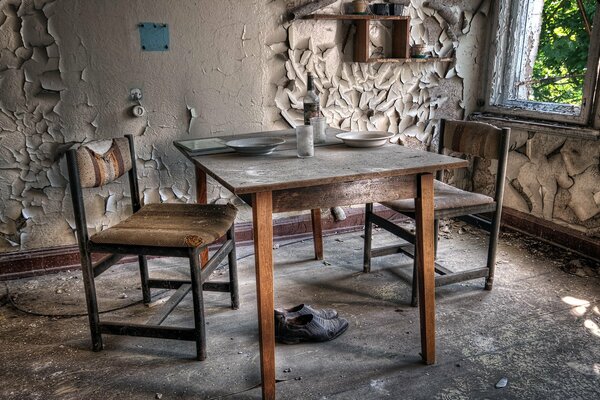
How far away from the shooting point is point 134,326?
187cm

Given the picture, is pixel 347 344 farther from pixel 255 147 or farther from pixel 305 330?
pixel 255 147

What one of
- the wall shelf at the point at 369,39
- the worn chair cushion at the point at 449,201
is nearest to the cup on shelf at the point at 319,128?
the worn chair cushion at the point at 449,201

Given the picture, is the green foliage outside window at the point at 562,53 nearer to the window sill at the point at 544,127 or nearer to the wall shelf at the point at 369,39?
the window sill at the point at 544,127

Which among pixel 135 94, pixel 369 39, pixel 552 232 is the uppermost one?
pixel 369 39

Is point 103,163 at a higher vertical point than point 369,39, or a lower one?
lower

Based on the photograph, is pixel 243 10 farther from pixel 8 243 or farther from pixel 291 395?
pixel 291 395

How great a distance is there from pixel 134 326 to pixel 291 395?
2.12 feet

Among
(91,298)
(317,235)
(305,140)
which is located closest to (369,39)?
(317,235)

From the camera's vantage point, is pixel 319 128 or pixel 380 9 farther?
pixel 380 9

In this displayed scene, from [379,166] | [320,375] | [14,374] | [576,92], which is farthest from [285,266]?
[576,92]

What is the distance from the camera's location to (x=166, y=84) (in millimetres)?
2682

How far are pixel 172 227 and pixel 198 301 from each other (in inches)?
11.8

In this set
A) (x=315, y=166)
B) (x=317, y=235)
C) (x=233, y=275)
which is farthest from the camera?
(x=317, y=235)

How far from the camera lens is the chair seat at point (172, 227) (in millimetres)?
1778
